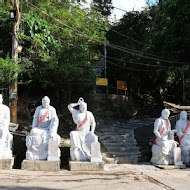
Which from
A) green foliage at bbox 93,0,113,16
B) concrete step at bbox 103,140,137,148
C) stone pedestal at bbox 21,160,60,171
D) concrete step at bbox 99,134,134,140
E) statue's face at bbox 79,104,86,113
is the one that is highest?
green foliage at bbox 93,0,113,16

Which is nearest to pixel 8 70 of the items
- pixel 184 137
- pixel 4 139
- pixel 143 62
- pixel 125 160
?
pixel 4 139

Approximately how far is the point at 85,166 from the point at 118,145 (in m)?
3.18

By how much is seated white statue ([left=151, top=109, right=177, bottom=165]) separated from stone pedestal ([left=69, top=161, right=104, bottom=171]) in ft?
6.82

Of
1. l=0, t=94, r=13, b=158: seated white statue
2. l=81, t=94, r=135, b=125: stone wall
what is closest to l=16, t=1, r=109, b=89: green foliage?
l=81, t=94, r=135, b=125: stone wall

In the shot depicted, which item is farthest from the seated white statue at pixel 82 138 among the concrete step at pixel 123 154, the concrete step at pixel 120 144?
the concrete step at pixel 120 144

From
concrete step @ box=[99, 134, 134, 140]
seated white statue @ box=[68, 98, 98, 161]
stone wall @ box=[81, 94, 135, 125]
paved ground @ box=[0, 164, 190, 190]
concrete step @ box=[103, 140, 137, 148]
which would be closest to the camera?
paved ground @ box=[0, 164, 190, 190]

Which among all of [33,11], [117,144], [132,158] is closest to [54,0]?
[33,11]

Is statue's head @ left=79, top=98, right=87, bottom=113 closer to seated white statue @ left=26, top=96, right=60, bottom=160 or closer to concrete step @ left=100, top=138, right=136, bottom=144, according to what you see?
seated white statue @ left=26, top=96, right=60, bottom=160

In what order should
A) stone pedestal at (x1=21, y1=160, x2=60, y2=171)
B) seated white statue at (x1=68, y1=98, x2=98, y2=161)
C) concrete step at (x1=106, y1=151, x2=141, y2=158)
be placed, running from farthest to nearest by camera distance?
1. concrete step at (x1=106, y1=151, x2=141, y2=158)
2. seated white statue at (x1=68, y1=98, x2=98, y2=161)
3. stone pedestal at (x1=21, y1=160, x2=60, y2=171)

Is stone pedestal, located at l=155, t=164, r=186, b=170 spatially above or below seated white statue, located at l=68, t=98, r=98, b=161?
below

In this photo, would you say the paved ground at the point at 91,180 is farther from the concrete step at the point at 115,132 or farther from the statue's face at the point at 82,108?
the concrete step at the point at 115,132

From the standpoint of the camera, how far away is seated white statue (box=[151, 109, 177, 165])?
24.9ft

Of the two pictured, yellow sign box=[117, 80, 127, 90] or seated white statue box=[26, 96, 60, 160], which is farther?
yellow sign box=[117, 80, 127, 90]

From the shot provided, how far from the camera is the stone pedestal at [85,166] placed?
21.0 feet
